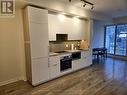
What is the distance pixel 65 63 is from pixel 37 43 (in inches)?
53.6

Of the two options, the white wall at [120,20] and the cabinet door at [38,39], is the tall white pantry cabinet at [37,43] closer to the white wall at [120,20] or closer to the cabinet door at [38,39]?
the cabinet door at [38,39]

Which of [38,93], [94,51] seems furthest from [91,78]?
[94,51]

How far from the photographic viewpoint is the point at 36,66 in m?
3.10

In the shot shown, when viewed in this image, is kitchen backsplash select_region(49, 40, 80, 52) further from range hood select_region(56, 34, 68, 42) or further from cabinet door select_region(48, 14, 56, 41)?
cabinet door select_region(48, 14, 56, 41)

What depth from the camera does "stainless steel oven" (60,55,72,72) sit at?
3.74m

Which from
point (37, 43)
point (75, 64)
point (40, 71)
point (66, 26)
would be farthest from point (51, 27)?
point (75, 64)

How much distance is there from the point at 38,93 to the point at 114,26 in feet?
21.9

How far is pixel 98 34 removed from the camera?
23.1 feet

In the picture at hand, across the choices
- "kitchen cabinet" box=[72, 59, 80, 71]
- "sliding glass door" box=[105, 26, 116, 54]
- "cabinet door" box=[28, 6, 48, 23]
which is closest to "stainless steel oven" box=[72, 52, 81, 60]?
"kitchen cabinet" box=[72, 59, 80, 71]

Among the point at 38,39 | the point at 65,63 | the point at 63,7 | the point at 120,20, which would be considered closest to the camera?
the point at 38,39

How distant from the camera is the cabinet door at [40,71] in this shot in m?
3.06

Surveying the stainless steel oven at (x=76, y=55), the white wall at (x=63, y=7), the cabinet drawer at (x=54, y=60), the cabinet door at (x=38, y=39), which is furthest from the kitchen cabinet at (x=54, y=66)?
the white wall at (x=63, y=7)

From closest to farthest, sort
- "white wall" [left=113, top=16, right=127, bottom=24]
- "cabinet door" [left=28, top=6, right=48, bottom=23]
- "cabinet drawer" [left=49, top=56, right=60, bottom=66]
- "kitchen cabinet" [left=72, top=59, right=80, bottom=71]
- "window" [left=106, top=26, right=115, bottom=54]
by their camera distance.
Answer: "cabinet door" [left=28, top=6, right=48, bottom=23] < "cabinet drawer" [left=49, top=56, right=60, bottom=66] < "kitchen cabinet" [left=72, top=59, right=80, bottom=71] < "white wall" [left=113, top=16, right=127, bottom=24] < "window" [left=106, top=26, right=115, bottom=54]

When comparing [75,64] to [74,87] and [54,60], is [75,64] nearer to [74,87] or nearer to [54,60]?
[54,60]
